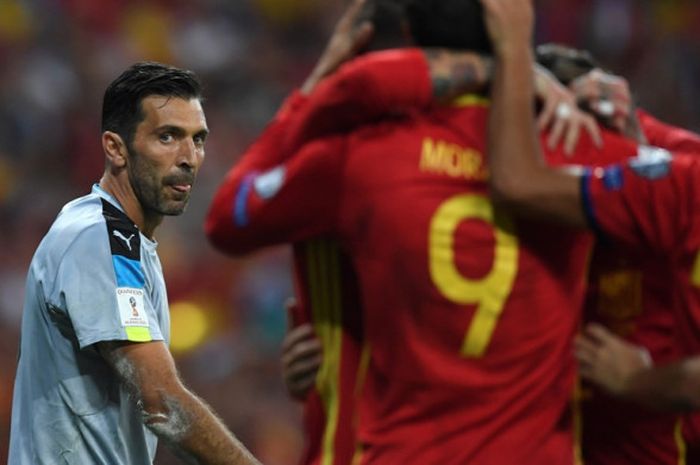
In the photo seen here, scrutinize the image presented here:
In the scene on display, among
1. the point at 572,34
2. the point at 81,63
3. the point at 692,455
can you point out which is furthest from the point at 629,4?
the point at 692,455

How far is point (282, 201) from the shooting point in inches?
103

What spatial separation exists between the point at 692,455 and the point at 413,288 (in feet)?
3.11

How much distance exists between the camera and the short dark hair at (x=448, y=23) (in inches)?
105

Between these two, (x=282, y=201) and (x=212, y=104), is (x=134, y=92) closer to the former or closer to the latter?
(x=282, y=201)

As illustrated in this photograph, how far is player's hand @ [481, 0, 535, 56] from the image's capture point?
8.69 ft

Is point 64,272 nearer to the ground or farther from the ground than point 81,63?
nearer to the ground

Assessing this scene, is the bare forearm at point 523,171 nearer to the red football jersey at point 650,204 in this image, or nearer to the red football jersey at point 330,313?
the red football jersey at point 650,204

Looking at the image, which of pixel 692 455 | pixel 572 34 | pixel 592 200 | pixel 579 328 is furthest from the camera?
pixel 572 34

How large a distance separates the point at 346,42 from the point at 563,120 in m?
→ 0.53

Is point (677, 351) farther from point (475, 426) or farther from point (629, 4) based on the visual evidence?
point (629, 4)

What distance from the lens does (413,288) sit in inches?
103

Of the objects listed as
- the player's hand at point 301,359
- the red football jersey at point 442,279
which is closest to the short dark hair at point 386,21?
the red football jersey at point 442,279

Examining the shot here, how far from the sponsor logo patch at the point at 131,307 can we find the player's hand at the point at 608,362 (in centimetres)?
113

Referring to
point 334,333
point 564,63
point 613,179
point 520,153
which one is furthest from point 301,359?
point 564,63
